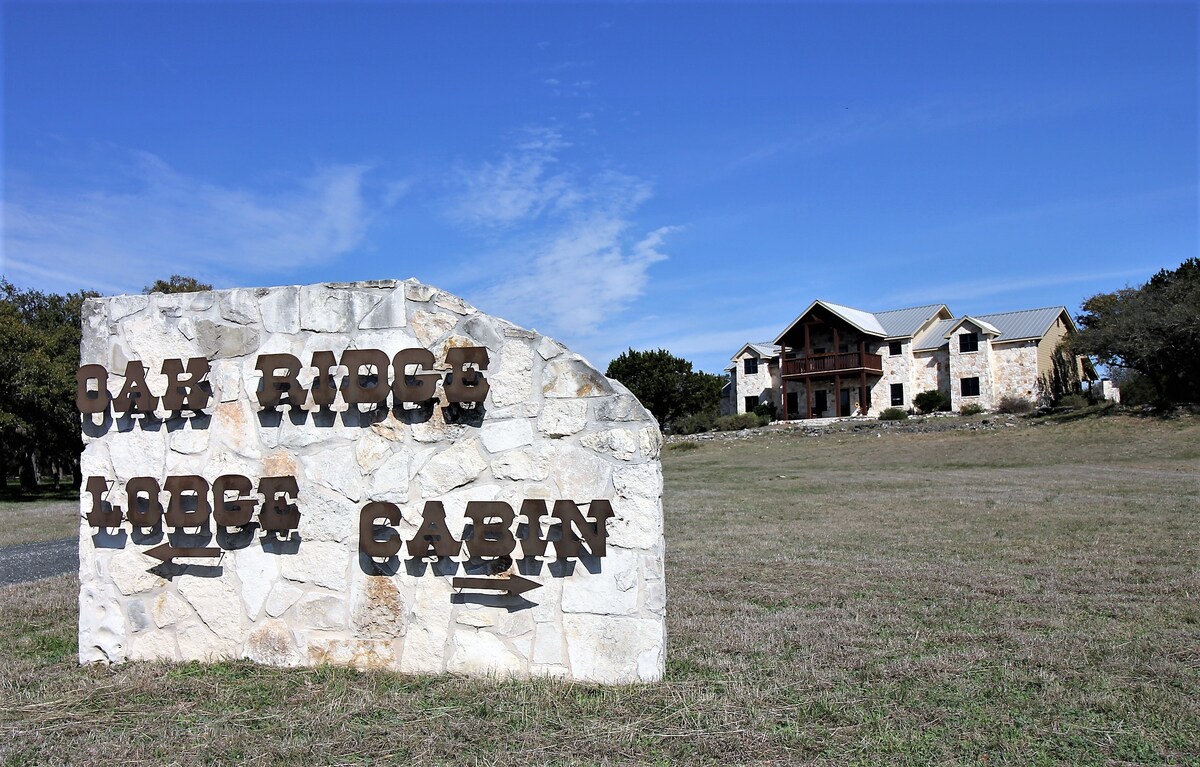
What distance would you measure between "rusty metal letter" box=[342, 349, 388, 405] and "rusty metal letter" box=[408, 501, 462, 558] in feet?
2.66

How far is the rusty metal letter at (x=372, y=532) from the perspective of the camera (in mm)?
5582

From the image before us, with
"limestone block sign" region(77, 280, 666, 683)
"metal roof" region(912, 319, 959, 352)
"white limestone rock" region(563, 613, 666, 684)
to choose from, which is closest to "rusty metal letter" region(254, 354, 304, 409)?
"limestone block sign" region(77, 280, 666, 683)

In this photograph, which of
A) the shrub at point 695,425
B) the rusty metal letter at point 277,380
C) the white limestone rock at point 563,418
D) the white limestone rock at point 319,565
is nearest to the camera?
the white limestone rock at point 563,418

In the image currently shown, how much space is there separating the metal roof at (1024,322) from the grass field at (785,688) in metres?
34.6

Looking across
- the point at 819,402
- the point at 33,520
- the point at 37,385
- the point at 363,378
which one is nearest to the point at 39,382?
the point at 37,385

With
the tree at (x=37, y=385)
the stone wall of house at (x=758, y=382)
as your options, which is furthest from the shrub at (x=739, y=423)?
the tree at (x=37, y=385)

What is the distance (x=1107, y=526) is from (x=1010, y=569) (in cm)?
400

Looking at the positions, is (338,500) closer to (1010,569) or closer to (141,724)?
(141,724)

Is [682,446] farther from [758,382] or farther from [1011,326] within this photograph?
[1011,326]

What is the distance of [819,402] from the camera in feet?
158

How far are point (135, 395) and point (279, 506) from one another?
4.58 ft

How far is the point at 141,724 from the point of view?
485cm

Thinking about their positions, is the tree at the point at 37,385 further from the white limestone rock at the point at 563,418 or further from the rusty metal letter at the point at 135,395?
the white limestone rock at the point at 563,418

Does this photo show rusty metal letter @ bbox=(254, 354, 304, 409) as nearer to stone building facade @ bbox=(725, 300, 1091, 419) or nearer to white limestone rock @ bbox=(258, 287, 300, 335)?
white limestone rock @ bbox=(258, 287, 300, 335)
